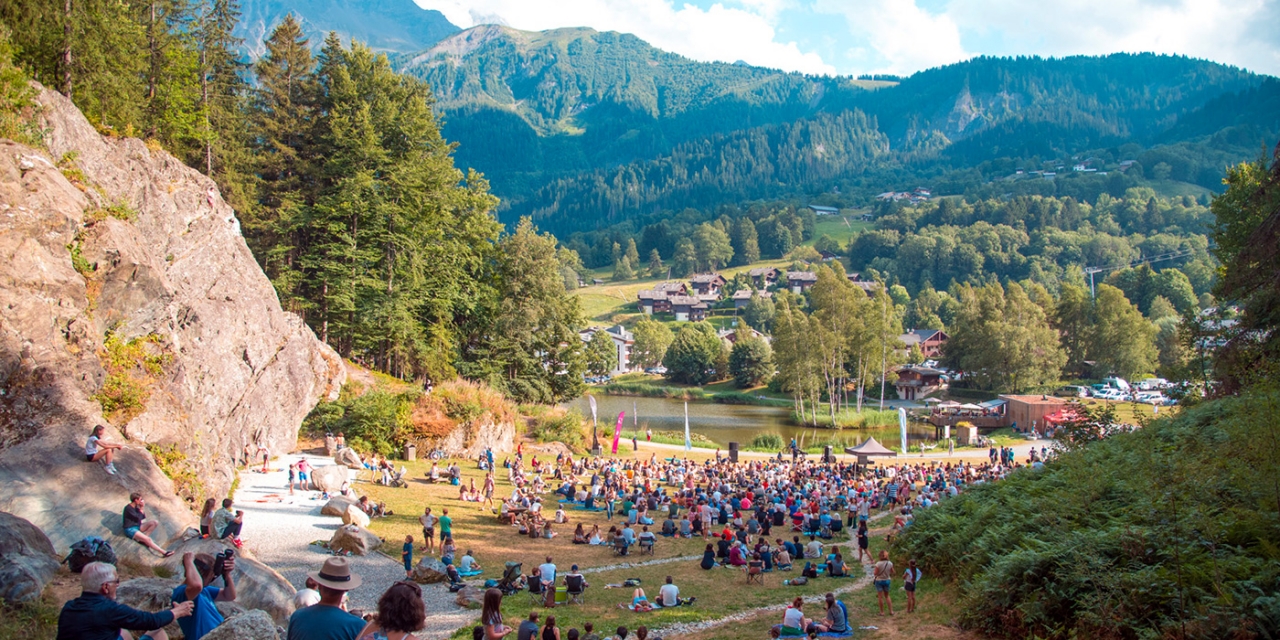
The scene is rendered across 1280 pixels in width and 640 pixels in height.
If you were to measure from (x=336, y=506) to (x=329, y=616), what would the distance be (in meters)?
15.6

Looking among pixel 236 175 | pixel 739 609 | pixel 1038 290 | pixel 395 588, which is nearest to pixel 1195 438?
pixel 739 609

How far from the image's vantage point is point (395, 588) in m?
4.03

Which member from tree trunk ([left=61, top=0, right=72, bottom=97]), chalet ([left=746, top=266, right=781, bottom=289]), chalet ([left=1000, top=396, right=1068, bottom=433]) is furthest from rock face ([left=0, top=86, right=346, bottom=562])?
chalet ([left=746, top=266, right=781, bottom=289])

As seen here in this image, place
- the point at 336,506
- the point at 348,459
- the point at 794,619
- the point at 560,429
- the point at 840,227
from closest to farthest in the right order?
the point at 794,619 < the point at 336,506 < the point at 348,459 < the point at 560,429 < the point at 840,227

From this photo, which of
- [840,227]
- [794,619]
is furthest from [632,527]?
[840,227]

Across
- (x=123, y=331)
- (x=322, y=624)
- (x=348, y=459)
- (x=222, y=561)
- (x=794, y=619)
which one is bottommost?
(x=794, y=619)

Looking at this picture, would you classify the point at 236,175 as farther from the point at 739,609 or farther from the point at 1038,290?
the point at 1038,290

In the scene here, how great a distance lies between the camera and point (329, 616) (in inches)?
171

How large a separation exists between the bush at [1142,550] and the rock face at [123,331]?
12.4 m

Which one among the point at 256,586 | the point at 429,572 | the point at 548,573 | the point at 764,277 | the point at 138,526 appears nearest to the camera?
the point at 256,586

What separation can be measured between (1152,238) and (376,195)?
477 feet

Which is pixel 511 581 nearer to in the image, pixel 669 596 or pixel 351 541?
pixel 669 596

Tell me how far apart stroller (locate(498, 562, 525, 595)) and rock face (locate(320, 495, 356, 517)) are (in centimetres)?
611

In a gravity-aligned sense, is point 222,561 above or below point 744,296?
below
